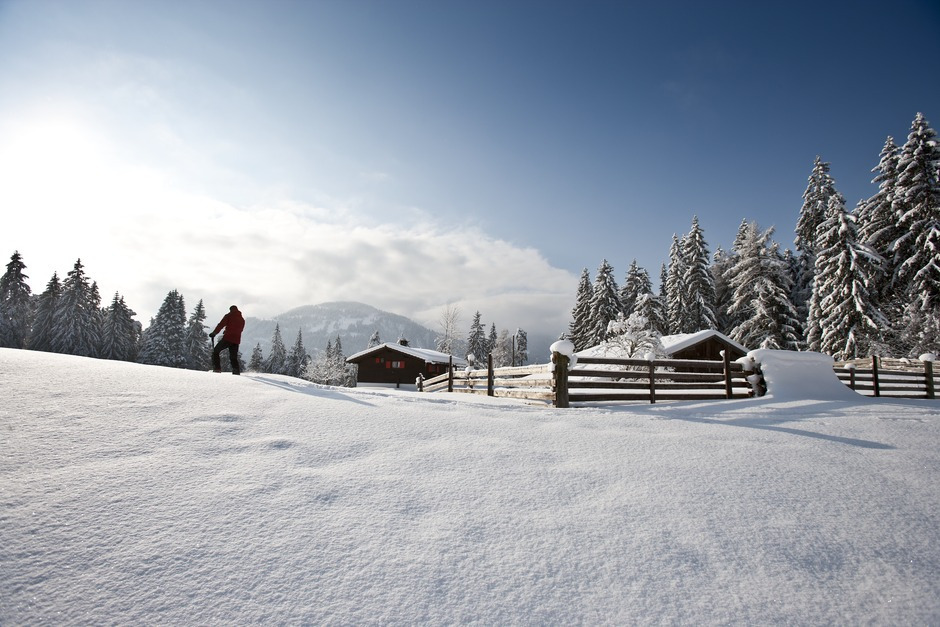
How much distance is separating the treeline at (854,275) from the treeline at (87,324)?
48.4 metres

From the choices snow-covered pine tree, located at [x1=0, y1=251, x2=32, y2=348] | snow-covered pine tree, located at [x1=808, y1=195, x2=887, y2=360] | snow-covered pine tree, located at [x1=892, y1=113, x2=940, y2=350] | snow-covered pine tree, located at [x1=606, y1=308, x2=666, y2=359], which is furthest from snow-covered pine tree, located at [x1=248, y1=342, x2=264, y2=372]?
snow-covered pine tree, located at [x1=892, y1=113, x2=940, y2=350]

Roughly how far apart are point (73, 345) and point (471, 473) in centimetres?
5464

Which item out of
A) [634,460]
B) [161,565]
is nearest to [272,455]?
[161,565]

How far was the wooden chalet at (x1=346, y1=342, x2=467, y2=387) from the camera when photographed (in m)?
41.1

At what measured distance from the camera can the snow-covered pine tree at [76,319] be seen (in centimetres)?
4097

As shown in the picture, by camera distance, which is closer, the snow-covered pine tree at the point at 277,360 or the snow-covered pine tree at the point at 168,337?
the snow-covered pine tree at the point at 168,337

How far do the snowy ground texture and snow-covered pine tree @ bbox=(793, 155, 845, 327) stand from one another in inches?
1428

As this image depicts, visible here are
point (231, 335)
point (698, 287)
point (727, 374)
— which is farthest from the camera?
point (698, 287)

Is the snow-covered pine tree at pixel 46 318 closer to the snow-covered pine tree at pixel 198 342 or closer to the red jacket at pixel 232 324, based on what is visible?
the snow-covered pine tree at pixel 198 342

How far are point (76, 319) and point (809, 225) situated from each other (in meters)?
69.0

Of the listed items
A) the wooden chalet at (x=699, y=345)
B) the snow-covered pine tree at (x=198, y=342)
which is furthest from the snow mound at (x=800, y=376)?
the snow-covered pine tree at (x=198, y=342)

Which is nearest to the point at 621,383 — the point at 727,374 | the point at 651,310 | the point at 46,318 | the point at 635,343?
the point at 727,374

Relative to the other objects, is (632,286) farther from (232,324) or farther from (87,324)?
(87,324)

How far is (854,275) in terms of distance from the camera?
24.6 meters
